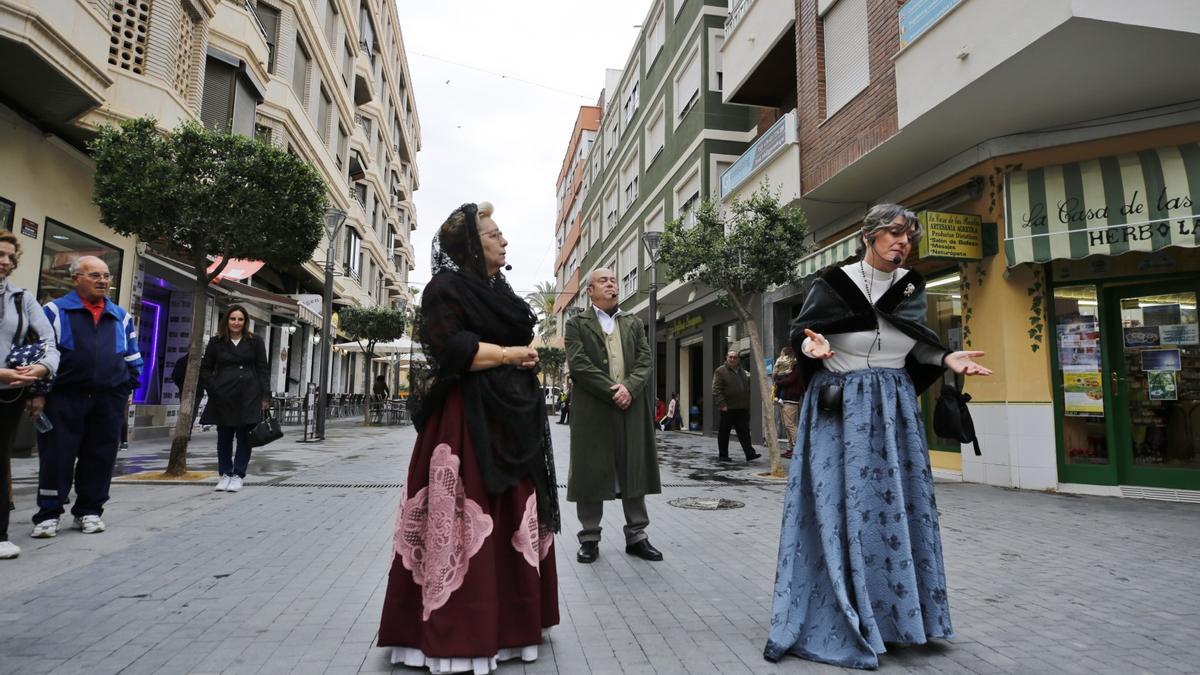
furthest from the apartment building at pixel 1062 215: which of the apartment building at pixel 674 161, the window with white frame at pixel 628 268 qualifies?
the window with white frame at pixel 628 268

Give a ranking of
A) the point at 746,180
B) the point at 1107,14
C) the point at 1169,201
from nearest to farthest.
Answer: the point at 1107,14 < the point at 1169,201 < the point at 746,180

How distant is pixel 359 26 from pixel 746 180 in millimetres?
21729

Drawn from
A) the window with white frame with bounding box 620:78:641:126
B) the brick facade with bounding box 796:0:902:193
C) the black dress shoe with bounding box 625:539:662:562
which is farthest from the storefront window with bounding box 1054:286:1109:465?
the window with white frame with bounding box 620:78:641:126

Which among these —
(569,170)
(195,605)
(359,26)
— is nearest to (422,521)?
(195,605)

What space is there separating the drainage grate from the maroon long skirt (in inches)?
175

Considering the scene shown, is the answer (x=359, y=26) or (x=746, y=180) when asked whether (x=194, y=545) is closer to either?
(x=746, y=180)

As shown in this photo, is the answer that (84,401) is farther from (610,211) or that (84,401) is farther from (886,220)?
(610,211)

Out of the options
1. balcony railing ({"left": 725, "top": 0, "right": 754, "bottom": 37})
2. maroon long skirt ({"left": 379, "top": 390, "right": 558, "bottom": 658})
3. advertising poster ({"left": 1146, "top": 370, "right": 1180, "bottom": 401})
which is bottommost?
maroon long skirt ({"left": 379, "top": 390, "right": 558, "bottom": 658})

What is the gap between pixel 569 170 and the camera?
5403 centimetres

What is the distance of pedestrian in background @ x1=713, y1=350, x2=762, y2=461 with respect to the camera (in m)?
11.8

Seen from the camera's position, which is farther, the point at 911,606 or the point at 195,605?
the point at 195,605

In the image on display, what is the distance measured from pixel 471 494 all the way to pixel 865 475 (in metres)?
1.70

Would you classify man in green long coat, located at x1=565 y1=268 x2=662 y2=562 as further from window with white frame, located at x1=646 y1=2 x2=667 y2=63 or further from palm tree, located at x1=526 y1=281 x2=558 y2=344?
palm tree, located at x1=526 y1=281 x2=558 y2=344

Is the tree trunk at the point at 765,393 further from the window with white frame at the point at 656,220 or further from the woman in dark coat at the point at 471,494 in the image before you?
the window with white frame at the point at 656,220
